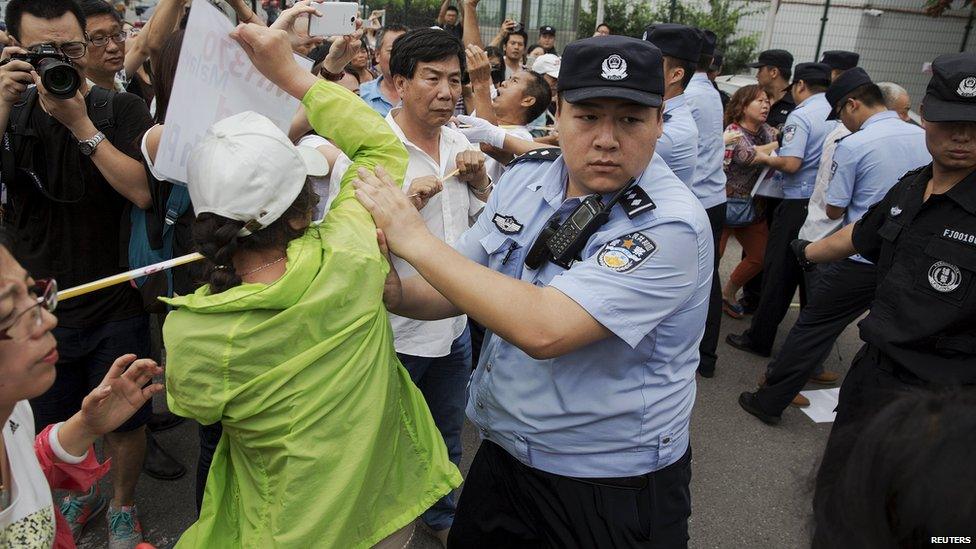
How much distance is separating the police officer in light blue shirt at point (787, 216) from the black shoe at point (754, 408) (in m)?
0.84

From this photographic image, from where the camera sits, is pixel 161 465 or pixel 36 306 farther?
pixel 161 465

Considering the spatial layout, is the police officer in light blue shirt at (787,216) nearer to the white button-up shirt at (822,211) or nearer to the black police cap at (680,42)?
the white button-up shirt at (822,211)

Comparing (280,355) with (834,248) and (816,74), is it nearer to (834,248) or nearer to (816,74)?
(834,248)

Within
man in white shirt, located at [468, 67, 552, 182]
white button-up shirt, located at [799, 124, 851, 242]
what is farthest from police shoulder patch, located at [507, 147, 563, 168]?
white button-up shirt, located at [799, 124, 851, 242]

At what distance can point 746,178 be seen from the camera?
16.9ft

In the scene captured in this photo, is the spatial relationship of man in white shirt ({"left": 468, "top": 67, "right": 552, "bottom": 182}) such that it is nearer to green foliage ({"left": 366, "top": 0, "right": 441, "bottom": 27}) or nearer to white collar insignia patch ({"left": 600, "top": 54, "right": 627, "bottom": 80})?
white collar insignia patch ({"left": 600, "top": 54, "right": 627, "bottom": 80})

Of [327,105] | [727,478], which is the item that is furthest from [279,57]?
[727,478]

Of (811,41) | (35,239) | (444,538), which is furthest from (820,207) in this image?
(811,41)

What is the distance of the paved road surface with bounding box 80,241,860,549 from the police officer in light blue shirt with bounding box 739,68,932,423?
0.20 m

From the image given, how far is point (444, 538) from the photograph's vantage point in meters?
2.82

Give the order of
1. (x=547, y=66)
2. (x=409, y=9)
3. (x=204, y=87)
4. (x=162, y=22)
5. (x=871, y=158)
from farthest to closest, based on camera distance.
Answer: (x=409, y=9), (x=547, y=66), (x=871, y=158), (x=162, y=22), (x=204, y=87)

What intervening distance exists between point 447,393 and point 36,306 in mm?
1798

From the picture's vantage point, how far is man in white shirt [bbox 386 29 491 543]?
100 inches

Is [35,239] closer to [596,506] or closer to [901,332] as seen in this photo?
[596,506]
